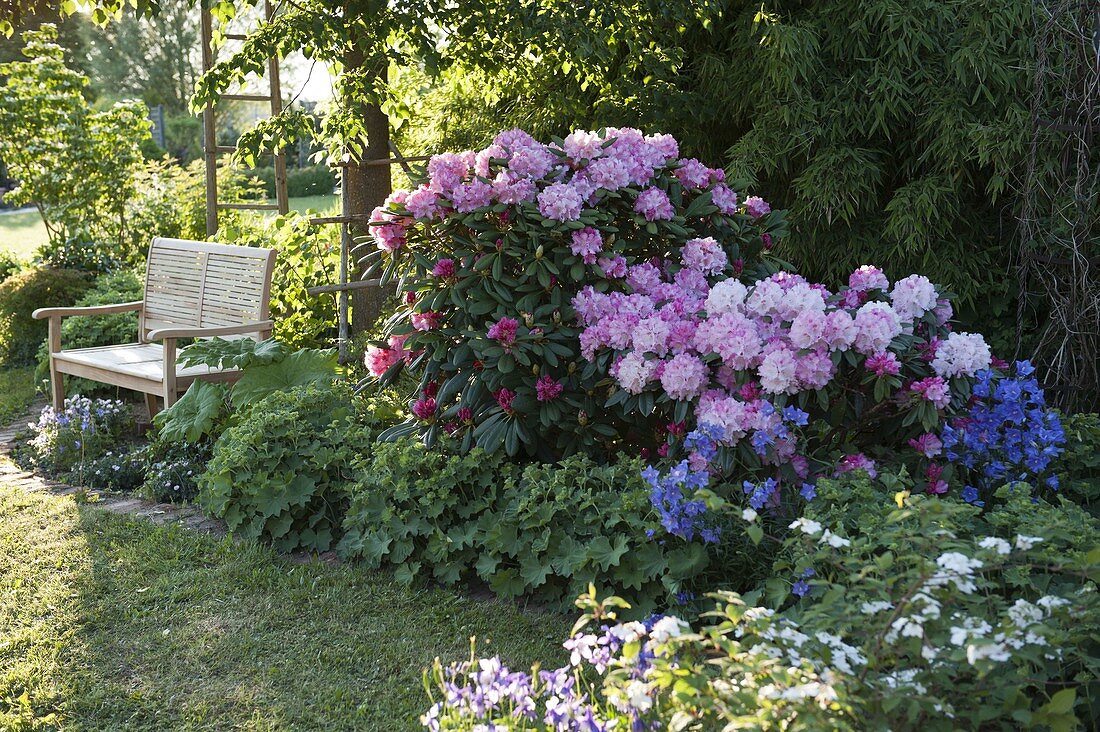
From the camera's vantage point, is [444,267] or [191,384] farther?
[191,384]

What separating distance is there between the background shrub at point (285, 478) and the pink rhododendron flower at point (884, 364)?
1.77 m

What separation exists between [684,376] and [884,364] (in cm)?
56

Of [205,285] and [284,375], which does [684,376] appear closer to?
[284,375]

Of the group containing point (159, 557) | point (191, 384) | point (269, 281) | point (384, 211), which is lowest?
point (159, 557)

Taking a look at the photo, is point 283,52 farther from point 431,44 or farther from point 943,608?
point 943,608

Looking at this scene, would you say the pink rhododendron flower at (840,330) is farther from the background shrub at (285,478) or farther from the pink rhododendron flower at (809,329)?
the background shrub at (285,478)

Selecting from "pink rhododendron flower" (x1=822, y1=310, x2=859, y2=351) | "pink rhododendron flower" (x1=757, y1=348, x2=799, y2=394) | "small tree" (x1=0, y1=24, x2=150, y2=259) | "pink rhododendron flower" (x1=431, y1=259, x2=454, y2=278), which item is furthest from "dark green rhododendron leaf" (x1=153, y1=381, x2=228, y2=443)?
"small tree" (x1=0, y1=24, x2=150, y2=259)

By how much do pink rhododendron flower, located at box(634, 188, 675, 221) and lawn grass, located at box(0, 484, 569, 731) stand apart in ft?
4.51

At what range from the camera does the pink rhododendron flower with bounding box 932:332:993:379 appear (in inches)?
116

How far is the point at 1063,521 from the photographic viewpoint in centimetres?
229

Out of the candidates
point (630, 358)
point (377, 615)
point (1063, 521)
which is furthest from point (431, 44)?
point (1063, 521)

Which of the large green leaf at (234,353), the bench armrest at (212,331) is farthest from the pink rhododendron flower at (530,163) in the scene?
the bench armrest at (212,331)

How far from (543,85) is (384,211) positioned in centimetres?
248

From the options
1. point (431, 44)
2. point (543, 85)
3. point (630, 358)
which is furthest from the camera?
point (543, 85)
